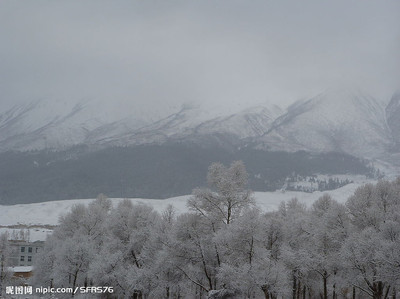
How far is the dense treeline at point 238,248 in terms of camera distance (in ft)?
117

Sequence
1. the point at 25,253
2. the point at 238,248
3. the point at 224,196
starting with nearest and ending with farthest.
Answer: the point at 238,248 < the point at 224,196 < the point at 25,253

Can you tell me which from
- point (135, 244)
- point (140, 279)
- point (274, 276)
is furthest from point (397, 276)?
point (135, 244)

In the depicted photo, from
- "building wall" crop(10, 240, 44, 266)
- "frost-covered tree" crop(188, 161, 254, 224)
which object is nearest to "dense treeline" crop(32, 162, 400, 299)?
"frost-covered tree" crop(188, 161, 254, 224)

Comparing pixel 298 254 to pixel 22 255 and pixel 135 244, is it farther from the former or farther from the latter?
pixel 22 255

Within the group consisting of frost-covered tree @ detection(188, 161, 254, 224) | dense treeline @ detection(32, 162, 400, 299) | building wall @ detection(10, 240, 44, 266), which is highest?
frost-covered tree @ detection(188, 161, 254, 224)

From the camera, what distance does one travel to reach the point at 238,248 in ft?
122

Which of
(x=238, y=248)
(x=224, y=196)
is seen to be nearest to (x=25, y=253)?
(x=224, y=196)

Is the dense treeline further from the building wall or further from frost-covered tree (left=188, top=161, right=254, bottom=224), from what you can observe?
the building wall

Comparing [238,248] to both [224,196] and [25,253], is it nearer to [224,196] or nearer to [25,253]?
[224,196]

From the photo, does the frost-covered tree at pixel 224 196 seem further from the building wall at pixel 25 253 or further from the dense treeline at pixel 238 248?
the building wall at pixel 25 253

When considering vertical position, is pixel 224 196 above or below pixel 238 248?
above

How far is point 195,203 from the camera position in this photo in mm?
40094

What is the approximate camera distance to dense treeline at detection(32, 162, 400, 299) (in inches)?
1405

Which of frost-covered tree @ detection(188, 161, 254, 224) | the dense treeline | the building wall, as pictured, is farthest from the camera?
the building wall
